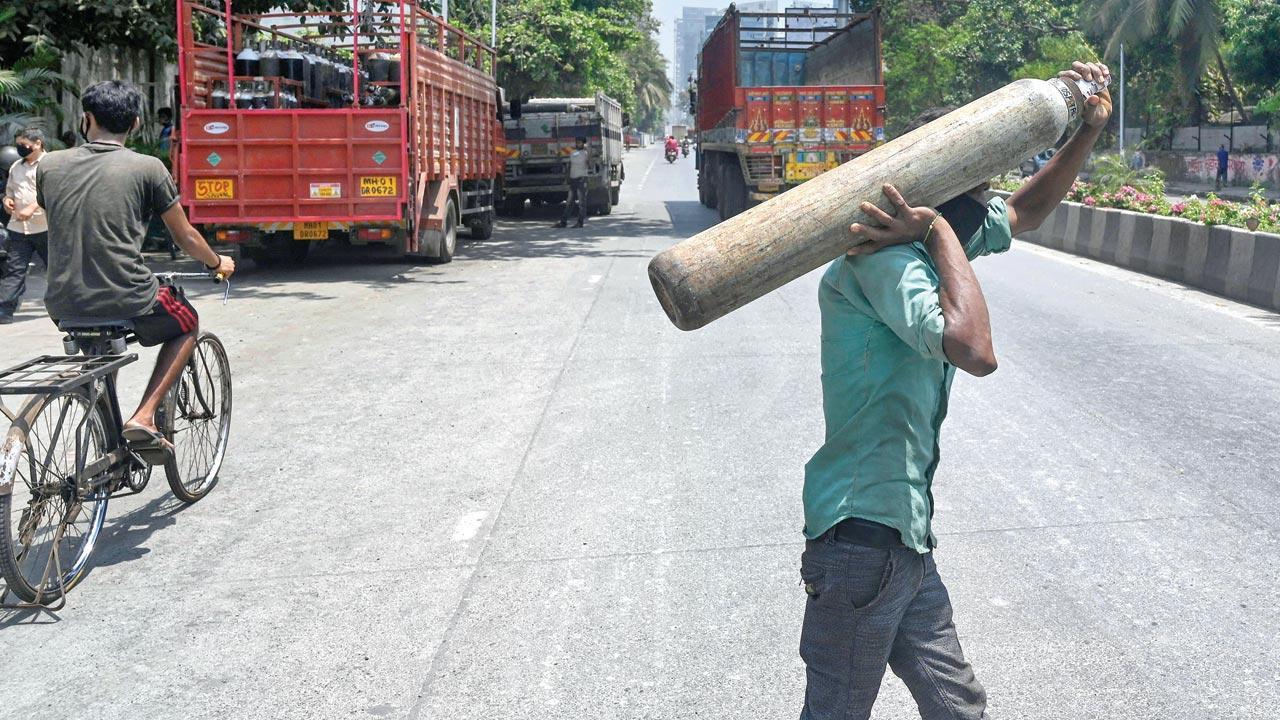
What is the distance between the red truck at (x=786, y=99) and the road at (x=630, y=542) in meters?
11.7

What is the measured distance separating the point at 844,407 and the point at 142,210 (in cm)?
354

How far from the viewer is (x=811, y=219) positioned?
262 cm

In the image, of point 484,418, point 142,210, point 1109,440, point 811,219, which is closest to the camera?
point 811,219

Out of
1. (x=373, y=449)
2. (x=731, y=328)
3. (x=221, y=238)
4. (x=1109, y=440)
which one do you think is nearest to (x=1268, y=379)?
(x=1109, y=440)

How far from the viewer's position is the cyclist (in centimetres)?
512

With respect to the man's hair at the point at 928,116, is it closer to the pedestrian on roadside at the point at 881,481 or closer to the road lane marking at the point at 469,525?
the pedestrian on roadside at the point at 881,481

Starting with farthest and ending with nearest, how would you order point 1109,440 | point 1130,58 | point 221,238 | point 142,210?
point 1130,58
point 221,238
point 1109,440
point 142,210

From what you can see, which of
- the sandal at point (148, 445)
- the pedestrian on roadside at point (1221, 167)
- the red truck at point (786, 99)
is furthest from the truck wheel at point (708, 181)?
the sandal at point (148, 445)

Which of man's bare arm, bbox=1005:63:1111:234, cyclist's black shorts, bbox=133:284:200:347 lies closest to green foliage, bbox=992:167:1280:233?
cyclist's black shorts, bbox=133:284:200:347

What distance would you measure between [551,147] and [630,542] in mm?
21227

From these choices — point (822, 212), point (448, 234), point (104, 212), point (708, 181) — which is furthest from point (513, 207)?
point (822, 212)

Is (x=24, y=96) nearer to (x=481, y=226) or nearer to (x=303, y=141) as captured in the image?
(x=303, y=141)

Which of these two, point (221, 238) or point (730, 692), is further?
point (221, 238)

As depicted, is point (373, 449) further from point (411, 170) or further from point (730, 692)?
point (411, 170)
